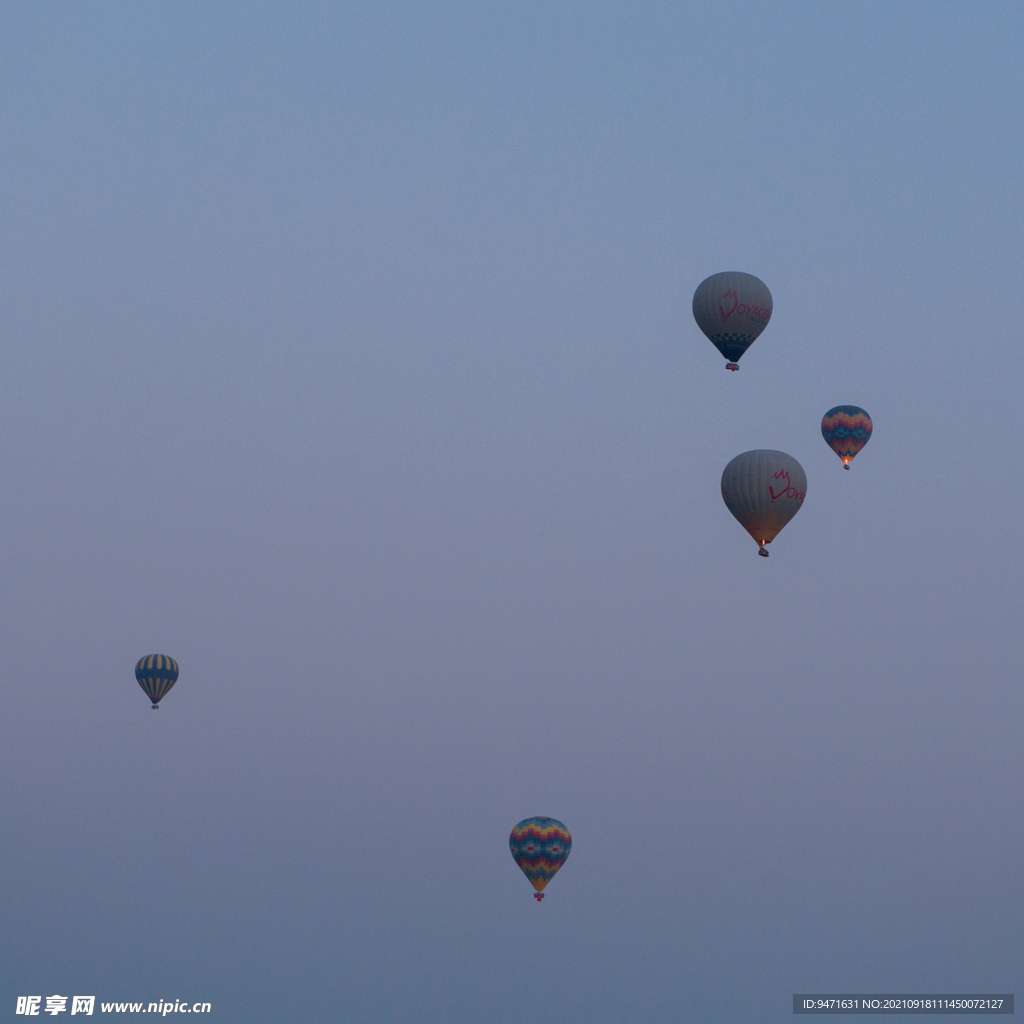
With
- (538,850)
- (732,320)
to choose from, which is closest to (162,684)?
(538,850)

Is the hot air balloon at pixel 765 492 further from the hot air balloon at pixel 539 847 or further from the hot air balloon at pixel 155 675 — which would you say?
the hot air balloon at pixel 155 675

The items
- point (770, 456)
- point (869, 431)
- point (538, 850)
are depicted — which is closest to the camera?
point (770, 456)

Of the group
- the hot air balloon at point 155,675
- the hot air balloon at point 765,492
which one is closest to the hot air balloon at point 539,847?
the hot air balloon at point 765,492

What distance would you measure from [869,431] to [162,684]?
1372 inches

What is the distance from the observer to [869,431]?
75.3 metres

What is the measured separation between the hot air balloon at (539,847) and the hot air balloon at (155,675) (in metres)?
19.8

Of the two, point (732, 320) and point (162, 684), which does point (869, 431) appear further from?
point (162, 684)

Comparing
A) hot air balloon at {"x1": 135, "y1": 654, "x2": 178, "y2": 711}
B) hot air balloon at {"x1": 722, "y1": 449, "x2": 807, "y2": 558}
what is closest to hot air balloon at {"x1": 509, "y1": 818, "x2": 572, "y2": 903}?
hot air balloon at {"x1": 722, "y1": 449, "x2": 807, "y2": 558}

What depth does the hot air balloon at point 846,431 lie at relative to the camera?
74.3 meters

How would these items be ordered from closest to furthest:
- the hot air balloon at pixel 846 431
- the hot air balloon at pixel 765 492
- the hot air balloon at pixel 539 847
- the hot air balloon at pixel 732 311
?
the hot air balloon at pixel 765 492 < the hot air balloon at pixel 732 311 < the hot air balloon at pixel 539 847 < the hot air balloon at pixel 846 431

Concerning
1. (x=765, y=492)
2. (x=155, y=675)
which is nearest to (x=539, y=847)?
(x=765, y=492)

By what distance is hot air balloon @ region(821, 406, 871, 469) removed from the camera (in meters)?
74.3

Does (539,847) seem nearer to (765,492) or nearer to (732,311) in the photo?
(765,492)

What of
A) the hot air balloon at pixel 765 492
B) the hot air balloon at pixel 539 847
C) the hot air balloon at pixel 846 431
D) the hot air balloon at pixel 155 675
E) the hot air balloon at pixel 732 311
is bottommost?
the hot air balloon at pixel 539 847
